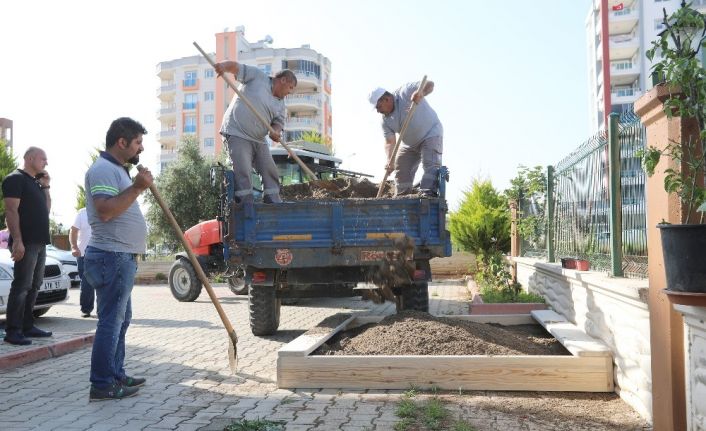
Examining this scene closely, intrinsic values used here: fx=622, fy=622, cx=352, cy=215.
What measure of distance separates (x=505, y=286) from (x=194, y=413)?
611 centimetres

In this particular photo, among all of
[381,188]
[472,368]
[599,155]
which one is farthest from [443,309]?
[472,368]

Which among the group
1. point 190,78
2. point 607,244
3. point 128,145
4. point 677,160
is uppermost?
point 190,78

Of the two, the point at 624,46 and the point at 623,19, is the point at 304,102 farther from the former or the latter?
the point at 623,19

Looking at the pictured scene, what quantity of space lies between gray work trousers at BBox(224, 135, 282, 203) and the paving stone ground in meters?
1.62

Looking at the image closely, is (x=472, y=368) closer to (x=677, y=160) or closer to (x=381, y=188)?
(x=677, y=160)

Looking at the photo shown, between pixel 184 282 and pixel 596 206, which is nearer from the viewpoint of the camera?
pixel 596 206

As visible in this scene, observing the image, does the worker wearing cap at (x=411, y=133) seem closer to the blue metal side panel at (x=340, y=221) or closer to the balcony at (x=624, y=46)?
the blue metal side panel at (x=340, y=221)

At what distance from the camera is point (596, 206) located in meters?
5.72

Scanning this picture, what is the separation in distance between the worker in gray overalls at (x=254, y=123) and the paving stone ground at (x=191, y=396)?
174 centimetres

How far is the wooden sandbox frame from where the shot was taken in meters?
4.30

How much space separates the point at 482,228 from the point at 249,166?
679cm

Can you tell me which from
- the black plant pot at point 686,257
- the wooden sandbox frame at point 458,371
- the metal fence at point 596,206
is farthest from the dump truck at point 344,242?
the black plant pot at point 686,257

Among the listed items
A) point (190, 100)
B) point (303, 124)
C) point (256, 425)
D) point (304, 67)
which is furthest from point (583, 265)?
point (190, 100)

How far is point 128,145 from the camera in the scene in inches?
176
